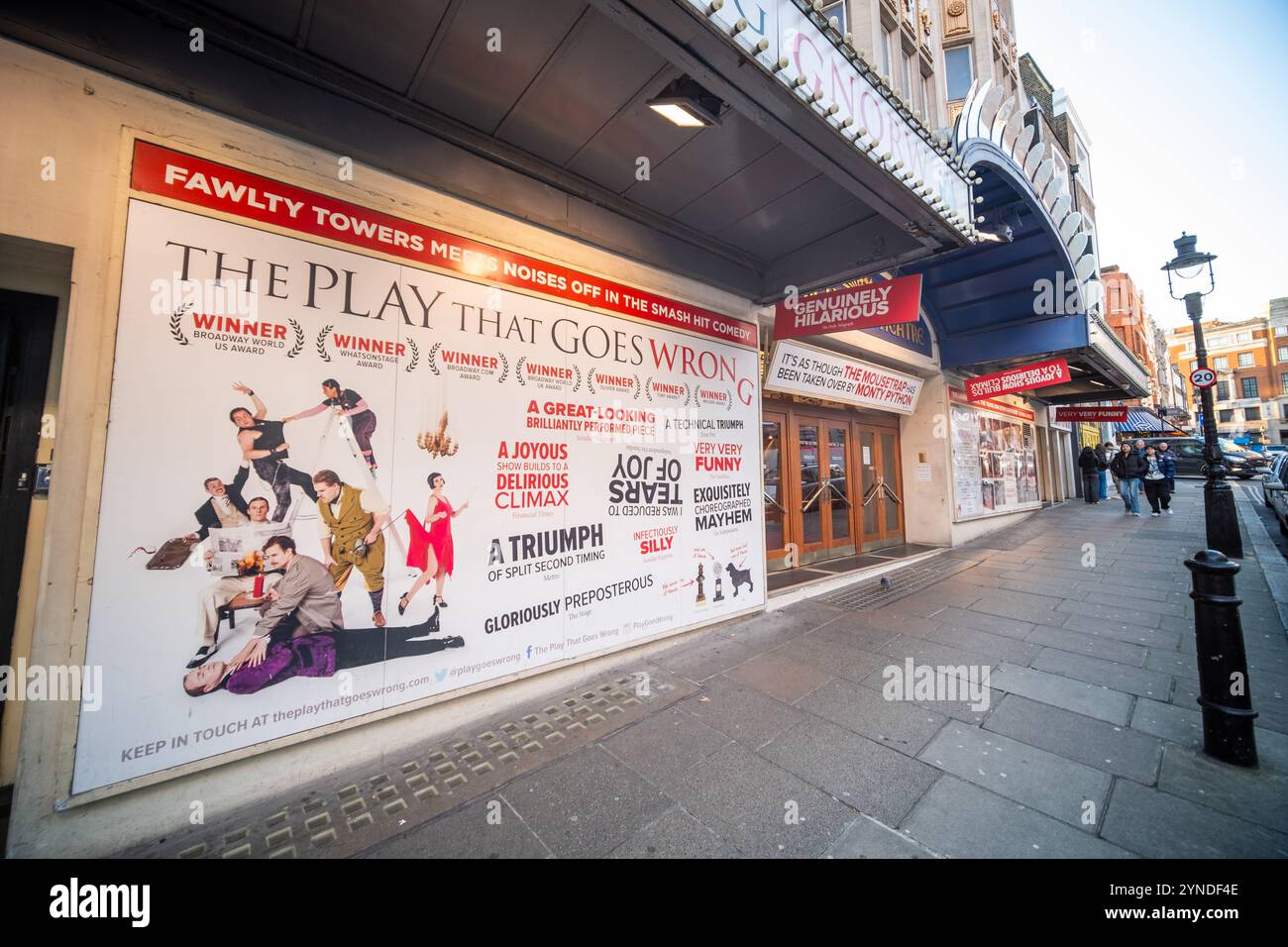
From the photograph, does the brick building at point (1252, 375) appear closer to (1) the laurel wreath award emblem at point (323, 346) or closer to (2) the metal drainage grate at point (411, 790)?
(2) the metal drainage grate at point (411, 790)

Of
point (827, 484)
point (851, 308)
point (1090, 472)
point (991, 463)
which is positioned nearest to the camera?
point (851, 308)

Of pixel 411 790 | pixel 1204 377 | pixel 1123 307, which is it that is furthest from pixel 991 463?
pixel 1123 307

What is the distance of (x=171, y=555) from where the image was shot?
2266mm

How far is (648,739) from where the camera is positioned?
9.35ft

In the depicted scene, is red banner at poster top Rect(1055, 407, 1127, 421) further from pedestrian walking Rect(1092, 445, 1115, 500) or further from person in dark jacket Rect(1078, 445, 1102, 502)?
pedestrian walking Rect(1092, 445, 1115, 500)

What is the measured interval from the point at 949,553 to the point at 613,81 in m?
9.00

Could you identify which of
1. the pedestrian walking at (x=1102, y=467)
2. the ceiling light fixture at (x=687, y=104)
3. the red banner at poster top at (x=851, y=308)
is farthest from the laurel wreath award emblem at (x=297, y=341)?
the pedestrian walking at (x=1102, y=467)

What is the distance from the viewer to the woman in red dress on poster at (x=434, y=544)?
2939mm

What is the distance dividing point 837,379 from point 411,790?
693 cm

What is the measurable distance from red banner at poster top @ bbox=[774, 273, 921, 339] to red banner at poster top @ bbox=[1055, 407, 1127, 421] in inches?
461

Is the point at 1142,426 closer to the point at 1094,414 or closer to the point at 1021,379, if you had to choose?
the point at 1094,414

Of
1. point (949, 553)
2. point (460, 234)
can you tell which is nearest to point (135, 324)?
point (460, 234)

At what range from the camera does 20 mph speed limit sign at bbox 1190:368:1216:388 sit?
7.68 metres
